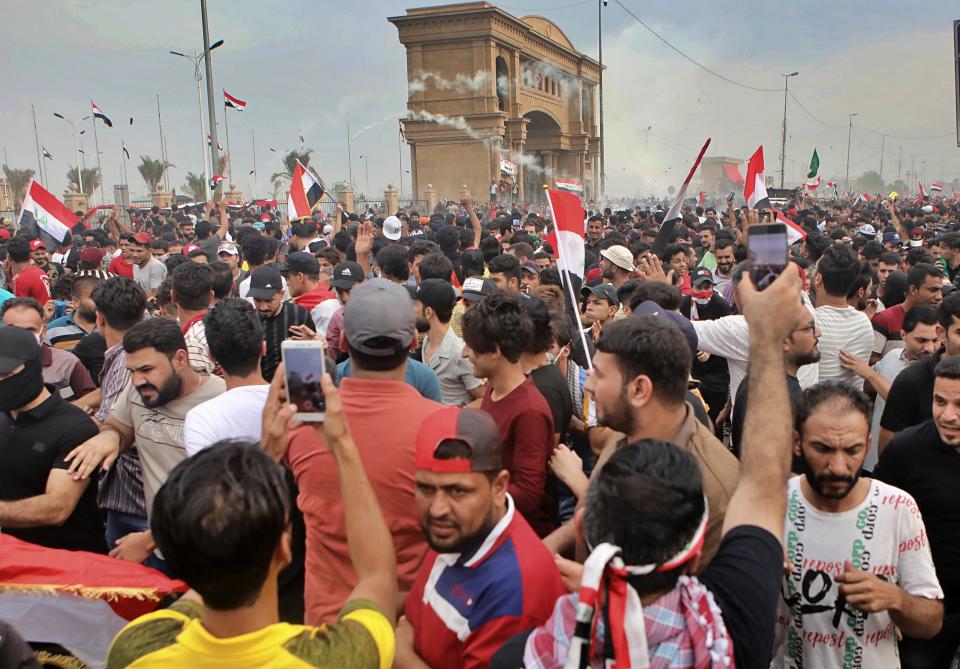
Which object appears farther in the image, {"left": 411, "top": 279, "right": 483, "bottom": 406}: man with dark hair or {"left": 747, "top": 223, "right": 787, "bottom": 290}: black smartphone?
{"left": 411, "top": 279, "right": 483, "bottom": 406}: man with dark hair

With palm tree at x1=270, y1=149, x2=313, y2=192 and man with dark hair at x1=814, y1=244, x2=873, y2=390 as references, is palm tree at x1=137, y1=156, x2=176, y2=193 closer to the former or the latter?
palm tree at x1=270, y1=149, x2=313, y2=192

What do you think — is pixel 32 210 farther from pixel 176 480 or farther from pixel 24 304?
pixel 176 480

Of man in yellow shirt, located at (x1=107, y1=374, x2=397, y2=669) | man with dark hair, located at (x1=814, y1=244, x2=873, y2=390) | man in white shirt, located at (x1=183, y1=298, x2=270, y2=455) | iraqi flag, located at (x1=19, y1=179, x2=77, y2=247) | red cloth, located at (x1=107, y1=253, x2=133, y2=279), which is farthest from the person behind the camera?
iraqi flag, located at (x1=19, y1=179, x2=77, y2=247)

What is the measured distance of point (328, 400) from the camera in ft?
7.20

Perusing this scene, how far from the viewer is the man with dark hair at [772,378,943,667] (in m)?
2.59

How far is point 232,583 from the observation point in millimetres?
1688

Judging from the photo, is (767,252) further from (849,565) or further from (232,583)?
(232,583)

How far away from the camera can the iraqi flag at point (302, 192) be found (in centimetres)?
1400

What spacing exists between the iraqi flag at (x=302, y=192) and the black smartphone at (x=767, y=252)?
12.8 meters

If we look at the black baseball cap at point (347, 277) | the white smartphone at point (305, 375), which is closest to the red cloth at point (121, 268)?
the black baseball cap at point (347, 277)

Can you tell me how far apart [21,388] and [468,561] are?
8.07 ft

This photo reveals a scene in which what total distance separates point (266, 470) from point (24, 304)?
4.93 m

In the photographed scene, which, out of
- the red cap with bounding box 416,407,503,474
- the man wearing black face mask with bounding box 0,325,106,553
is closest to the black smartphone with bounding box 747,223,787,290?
the red cap with bounding box 416,407,503,474

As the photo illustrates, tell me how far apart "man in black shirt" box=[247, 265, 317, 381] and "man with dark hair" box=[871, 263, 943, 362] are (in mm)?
4436
